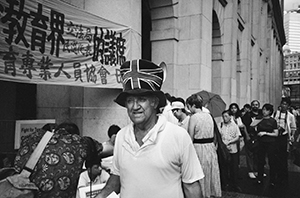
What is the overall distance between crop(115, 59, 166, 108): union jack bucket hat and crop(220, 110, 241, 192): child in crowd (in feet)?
15.0

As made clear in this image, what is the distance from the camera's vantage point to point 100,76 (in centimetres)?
545

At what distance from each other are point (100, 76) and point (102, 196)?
3.79m

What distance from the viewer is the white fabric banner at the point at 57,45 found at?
12.2 ft

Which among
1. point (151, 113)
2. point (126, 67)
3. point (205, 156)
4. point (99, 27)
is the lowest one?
point (205, 156)

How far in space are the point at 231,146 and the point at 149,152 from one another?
4815mm

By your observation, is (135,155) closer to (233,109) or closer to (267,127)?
(267,127)

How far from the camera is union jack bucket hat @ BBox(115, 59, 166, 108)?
1891mm

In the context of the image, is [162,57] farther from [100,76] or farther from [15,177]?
[15,177]

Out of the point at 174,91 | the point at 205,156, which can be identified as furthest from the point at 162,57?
the point at 205,156

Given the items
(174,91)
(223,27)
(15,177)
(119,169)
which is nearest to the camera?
(119,169)

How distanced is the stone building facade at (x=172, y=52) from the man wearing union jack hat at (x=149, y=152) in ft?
13.3

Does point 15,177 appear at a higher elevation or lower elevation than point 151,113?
lower

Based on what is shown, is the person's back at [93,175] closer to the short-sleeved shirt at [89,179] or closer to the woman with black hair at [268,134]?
the short-sleeved shirt at [89,179]

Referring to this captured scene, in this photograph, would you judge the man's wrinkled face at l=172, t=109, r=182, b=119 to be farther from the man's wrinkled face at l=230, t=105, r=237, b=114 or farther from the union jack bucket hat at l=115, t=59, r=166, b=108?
the union jack bucket hat at l=115, t=59, r=166, b=108
